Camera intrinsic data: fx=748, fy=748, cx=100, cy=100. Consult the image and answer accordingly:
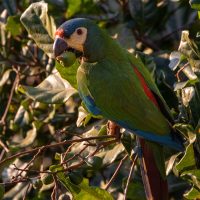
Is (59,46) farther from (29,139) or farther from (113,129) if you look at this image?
(29,139)

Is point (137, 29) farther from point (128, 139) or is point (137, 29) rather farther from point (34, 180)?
point (34, 180)

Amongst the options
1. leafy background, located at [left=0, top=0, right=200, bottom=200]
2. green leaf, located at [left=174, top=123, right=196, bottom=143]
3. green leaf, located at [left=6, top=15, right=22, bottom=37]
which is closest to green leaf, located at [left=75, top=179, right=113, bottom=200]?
leafy background, located at [left=0, top=0, right=200, bottom=200]

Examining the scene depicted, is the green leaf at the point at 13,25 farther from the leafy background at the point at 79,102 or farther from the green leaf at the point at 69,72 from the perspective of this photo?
the green leaf at the point at 69,72

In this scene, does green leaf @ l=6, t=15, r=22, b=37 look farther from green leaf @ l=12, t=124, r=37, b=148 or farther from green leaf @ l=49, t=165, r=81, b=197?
green leaf @ l=49, t=165, r=81, b=197

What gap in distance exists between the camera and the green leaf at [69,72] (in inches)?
76.5

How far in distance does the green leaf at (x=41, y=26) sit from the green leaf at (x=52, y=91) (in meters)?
0.10

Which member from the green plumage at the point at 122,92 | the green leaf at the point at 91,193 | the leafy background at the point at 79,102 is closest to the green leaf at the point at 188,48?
the leafy background at the point at 79,102

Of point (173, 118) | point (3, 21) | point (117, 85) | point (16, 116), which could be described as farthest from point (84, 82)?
point (3, 21)

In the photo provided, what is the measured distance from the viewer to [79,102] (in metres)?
2.32

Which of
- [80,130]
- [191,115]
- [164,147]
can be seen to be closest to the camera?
[191,115]

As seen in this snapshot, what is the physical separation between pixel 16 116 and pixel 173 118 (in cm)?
64

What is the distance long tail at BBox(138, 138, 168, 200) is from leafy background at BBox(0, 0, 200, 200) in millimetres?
35

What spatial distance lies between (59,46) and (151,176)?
0.40 metres

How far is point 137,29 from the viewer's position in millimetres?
2350
